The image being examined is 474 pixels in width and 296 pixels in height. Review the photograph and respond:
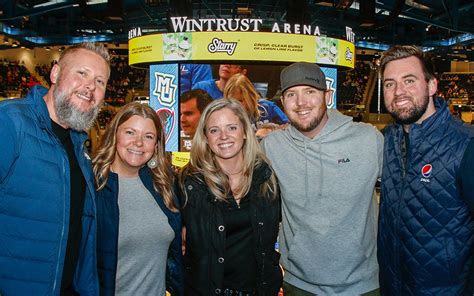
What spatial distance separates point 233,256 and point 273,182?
52cm

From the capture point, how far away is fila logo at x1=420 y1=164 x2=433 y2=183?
238cm

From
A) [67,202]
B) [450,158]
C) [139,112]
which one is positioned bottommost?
[67,202]

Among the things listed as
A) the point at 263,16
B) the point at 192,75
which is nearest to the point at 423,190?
the point at 192,75

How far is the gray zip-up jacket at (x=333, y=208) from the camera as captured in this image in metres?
2.65

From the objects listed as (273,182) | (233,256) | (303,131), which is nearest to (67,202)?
(233,256)

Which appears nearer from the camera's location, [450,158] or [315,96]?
[450,158]

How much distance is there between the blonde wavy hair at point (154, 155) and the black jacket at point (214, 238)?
116 mm

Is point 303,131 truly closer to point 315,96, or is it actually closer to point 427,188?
point 315,96

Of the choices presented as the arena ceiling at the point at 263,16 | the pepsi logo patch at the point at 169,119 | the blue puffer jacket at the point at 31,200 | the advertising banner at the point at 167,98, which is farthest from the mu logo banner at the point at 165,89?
the blue puffer jacket at the point at 31,200

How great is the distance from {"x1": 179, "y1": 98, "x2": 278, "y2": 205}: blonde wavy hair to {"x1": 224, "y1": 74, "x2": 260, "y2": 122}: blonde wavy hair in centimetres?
624

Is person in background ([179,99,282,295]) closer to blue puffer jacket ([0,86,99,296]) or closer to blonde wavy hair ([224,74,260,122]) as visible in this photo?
blue puffer jacket ([0,86,99,296])

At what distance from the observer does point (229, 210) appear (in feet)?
8.79

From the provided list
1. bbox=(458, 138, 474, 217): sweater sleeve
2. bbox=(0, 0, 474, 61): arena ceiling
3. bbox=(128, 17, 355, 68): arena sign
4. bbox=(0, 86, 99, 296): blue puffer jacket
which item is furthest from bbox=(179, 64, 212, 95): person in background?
bbox=(458, 138, 474, 217): sweater sleeve

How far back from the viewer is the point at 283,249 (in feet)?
9.62
